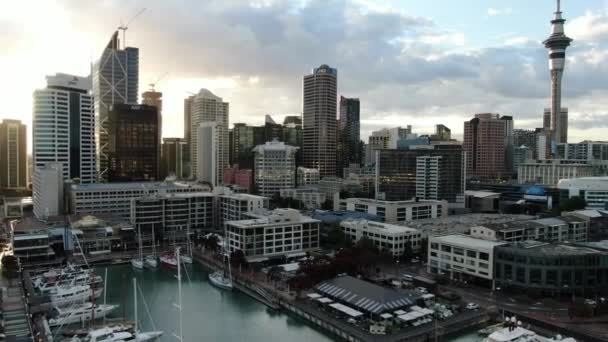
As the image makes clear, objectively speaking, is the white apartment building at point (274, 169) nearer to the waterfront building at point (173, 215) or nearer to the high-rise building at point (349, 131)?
the waterfront building at point (173, 215)

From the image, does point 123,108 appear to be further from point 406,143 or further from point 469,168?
point 469,168

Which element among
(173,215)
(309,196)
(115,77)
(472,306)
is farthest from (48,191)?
(115,77)

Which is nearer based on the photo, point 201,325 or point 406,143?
point 201,325

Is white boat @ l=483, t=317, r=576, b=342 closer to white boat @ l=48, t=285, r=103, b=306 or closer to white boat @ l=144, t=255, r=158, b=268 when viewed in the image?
white boat @ l=48, t=285, r=103, b=306

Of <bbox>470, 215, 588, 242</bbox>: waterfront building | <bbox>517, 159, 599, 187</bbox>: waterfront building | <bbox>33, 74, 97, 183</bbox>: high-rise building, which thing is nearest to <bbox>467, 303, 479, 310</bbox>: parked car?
<bbox>470, 215, 588, 242</bbox>: waterfront building

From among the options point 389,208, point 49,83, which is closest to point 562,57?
point 389,208

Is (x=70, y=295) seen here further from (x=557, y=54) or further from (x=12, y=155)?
(x=557, y=54)

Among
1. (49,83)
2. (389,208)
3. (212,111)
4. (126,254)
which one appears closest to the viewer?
(126,254)
